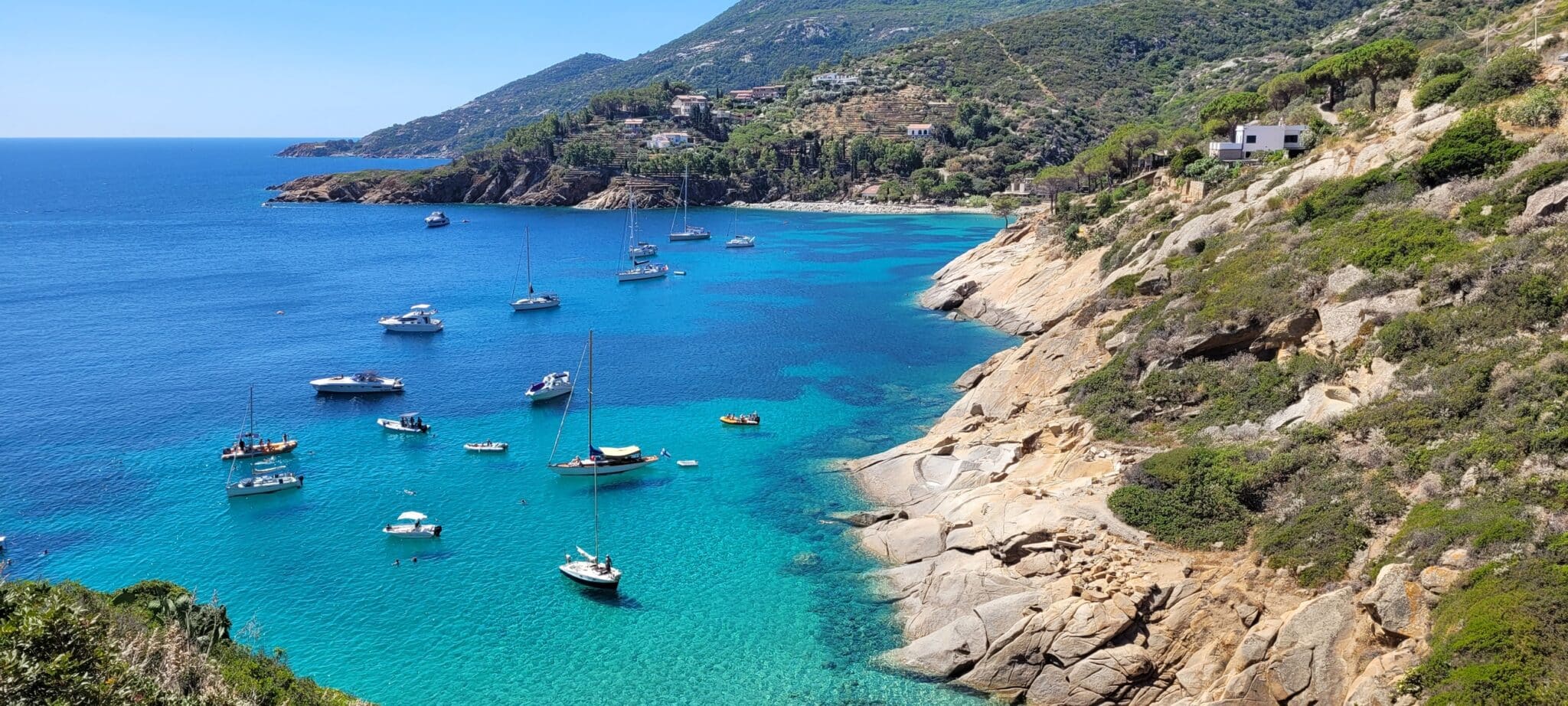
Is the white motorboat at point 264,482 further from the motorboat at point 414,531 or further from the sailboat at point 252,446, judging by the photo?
the motorboat at point 414,531

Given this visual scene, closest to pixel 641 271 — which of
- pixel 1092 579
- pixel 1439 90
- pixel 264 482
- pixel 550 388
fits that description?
pixel 550 388

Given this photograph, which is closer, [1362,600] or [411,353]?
[1362,600]

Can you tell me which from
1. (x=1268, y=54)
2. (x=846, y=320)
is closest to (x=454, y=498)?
(x=846, y=320)

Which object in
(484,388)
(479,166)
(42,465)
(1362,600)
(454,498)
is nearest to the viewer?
(1362,600)

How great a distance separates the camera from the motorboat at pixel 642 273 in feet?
358

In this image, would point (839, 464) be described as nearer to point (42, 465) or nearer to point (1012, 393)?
point (1012, 393)

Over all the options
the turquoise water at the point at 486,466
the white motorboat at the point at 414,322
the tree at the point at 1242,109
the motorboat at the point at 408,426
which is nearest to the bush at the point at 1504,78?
the turquoise water at the point at 486,466

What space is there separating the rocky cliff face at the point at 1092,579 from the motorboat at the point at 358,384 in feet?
110

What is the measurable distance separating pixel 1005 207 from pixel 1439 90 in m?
96.7

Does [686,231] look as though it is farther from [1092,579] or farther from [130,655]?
[130,655]

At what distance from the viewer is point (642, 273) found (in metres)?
110

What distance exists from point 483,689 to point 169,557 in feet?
59.0

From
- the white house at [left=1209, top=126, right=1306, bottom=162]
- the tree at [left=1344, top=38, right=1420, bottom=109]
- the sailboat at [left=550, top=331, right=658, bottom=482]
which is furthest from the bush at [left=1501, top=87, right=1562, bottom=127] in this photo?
the sailboat at [left=550, top=331, right=658, bottom=482]

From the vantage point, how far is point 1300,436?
32.7m
